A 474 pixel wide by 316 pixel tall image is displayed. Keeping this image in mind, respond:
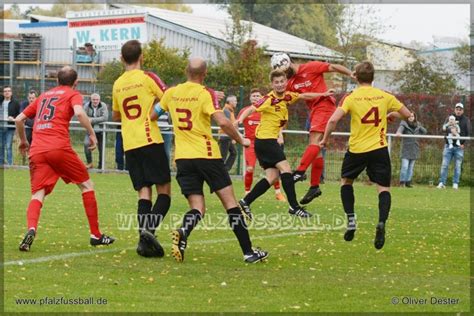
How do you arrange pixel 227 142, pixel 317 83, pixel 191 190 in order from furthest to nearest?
pixel 227 142 → pixel 317 83 → pixel 191 190

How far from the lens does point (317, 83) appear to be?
15.1 meters

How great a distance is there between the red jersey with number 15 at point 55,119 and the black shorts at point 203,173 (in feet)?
4.87

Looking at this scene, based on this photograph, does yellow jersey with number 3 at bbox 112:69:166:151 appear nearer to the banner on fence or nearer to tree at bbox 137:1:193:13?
the banner on fence

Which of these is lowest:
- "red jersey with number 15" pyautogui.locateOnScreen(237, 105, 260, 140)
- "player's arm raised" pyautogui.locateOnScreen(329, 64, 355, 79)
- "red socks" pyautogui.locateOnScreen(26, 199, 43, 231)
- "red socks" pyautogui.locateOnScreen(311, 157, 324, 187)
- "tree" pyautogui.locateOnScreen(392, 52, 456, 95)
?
"red socks" pyautogui.locateOnScreen(26, 199, 43, 231)

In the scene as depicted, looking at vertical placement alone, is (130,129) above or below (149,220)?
above

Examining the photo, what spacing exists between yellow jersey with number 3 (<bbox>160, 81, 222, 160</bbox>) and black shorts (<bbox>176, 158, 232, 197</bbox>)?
0.06 metres

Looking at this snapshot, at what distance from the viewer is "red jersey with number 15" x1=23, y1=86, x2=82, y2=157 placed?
11094 mm

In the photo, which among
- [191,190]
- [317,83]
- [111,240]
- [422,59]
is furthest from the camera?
[422,59]

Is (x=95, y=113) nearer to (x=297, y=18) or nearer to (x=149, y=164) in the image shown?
(x=149, y=164)

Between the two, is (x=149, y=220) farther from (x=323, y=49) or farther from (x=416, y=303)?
(x=323, y=49)

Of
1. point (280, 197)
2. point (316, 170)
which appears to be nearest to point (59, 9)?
point (280, 197)

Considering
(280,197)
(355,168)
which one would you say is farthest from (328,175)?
(355,168)

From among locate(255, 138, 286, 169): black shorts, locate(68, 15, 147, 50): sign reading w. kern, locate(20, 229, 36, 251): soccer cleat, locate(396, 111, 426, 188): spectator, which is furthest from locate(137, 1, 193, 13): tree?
locate(20, 229, 36, 251): soccer cleat

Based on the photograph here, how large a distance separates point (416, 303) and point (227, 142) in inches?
710
